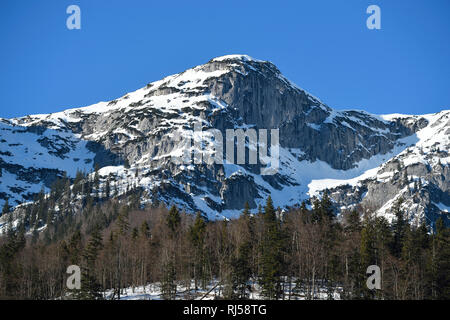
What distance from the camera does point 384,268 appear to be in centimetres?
8538

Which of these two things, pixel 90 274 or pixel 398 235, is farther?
pixel 398 235

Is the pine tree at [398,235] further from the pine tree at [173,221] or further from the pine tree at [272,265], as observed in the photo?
the pine tree at [173,221]

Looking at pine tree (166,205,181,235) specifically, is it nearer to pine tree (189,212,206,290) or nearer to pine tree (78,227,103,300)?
pine tree (189,212,206,290)

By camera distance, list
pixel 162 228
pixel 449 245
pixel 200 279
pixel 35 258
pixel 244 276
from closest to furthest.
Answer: pixel 244 276
pixel 449 245
pixel 200 279
pixel 35 258
pixel 162 228

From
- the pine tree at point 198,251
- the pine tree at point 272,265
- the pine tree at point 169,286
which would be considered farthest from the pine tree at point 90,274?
the pine tree at point 272,265

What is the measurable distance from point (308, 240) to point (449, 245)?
2372 centimetres

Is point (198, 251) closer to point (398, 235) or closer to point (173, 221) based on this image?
point (173, 221)

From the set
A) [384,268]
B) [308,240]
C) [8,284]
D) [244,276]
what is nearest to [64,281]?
[8,284]

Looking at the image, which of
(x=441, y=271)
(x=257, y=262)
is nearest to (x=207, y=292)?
(x=257, y=262)

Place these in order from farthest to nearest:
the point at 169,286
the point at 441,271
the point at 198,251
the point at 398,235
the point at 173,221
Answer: the point at 173,221
the point at 398,235
the point at 198,251
the point at 441,271
the point at 169,286

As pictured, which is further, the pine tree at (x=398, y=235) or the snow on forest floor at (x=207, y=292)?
the pine tree at (x=398, y=235)

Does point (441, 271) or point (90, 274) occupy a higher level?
point (441, 271)
